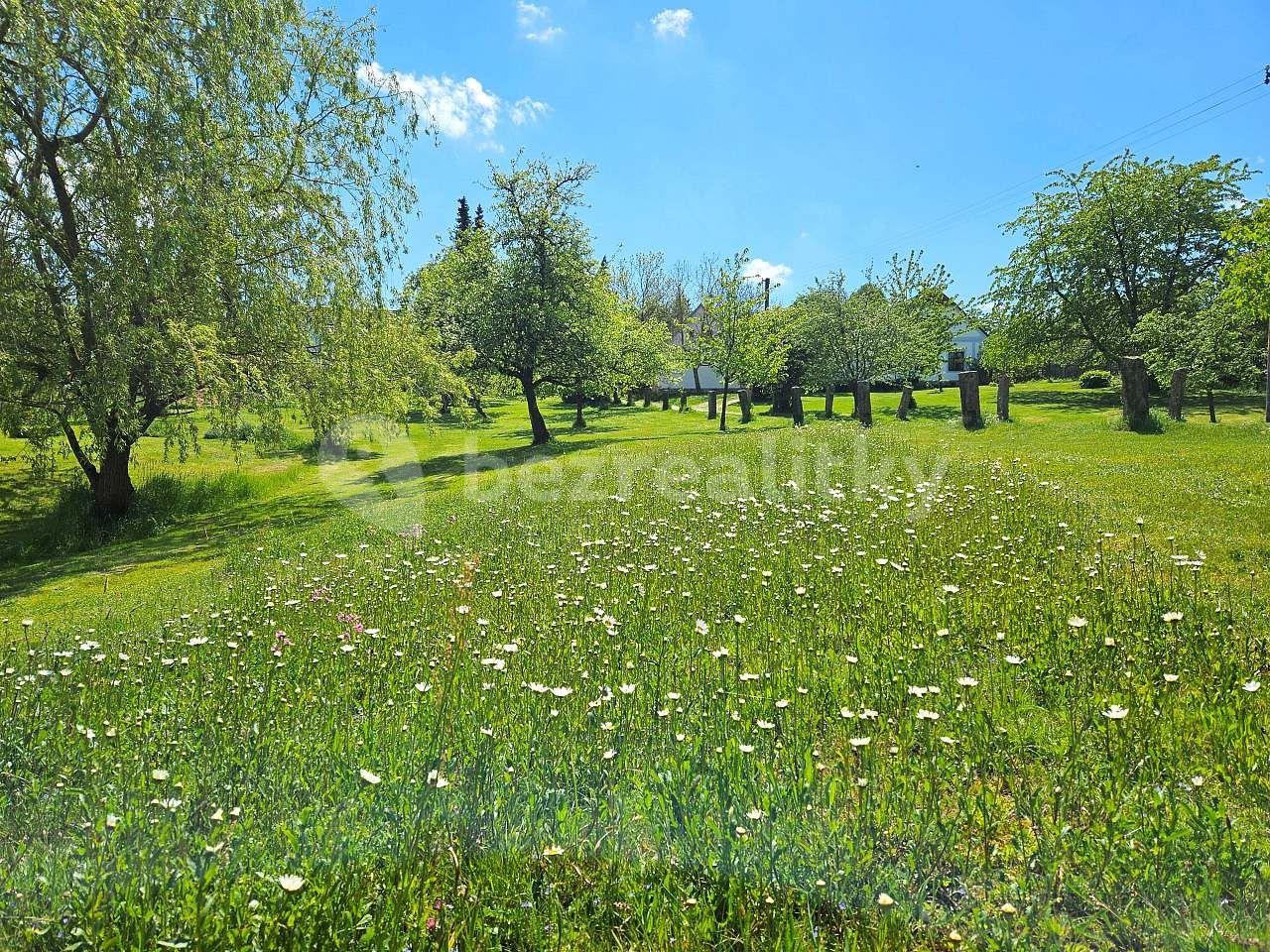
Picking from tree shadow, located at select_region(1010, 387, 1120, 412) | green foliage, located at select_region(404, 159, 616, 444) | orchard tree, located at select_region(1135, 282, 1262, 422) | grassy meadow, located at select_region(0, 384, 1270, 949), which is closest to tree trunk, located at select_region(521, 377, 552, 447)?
green foliage, located at select_region(404, 159, 616, 444)

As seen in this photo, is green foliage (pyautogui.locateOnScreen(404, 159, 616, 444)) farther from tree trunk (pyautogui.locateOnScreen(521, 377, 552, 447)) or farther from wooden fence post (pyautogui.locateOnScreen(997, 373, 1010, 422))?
wooden fence post (pyautogui.locateOnScreen(997, 373, 1010, 422))

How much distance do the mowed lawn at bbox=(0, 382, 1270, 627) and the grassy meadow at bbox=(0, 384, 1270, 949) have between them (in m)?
0.28

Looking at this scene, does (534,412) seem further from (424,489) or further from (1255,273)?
(1255,273)

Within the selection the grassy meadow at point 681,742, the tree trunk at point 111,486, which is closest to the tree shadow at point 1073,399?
the grassy meadow at point 681,742

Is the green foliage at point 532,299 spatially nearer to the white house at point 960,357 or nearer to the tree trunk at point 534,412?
the tree trunk at point 534,412

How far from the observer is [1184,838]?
9.80 feet

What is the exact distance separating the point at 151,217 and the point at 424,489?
895cm

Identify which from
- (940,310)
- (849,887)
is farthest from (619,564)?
(940,310)

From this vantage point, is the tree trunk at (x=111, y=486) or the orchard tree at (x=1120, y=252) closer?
the tree trunk at (x=111, y=486)

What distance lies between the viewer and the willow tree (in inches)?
520

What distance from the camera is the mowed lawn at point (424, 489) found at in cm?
935

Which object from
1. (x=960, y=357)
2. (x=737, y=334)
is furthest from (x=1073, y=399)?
(x=960, y=357)

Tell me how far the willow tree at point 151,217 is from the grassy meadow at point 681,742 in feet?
23.0

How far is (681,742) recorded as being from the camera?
371cm
